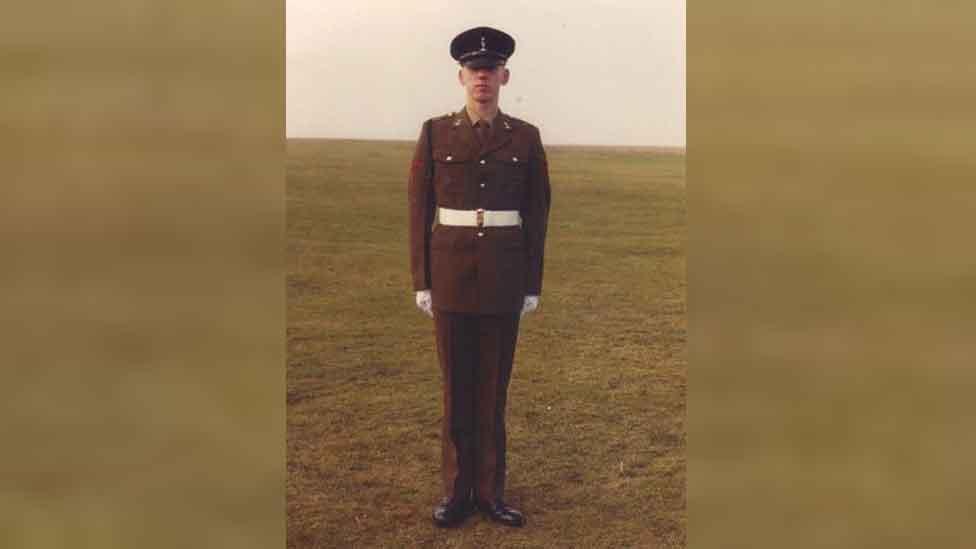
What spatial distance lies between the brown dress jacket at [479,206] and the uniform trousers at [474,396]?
0.24 feet

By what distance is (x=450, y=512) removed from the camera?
3668 mm

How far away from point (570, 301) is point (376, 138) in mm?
912

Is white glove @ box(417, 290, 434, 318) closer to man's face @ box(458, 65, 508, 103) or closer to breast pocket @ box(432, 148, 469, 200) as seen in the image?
breast pocket @ box(432, 148, 469, 200)

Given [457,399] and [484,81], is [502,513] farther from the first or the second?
[484,81]

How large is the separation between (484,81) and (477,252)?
0.58 m

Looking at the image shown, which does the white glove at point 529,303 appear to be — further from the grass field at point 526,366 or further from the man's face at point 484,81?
the man's face at point 484,81

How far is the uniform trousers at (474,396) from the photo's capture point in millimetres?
3652
